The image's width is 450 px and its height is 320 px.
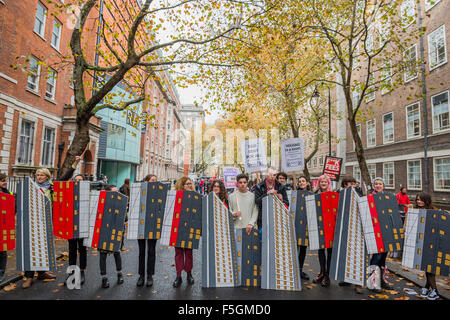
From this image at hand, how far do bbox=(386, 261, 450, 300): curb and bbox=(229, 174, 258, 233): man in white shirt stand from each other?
133 inches

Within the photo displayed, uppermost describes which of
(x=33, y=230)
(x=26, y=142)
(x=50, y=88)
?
(x=50, y=88)

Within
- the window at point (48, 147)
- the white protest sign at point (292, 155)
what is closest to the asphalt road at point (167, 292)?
the white protest sign at point (292, 155)

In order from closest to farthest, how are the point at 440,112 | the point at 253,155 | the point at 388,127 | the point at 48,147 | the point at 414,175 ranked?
the point at 253,155
the point at 440,112
the point at 48,147
the point at 414,175
the point at 388,127

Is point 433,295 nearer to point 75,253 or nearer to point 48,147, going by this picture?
point 75,253

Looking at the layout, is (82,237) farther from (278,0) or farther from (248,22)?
(278,0)

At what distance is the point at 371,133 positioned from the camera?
24.2 meters

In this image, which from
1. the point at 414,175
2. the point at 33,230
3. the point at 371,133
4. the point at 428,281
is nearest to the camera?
the point at 428,281

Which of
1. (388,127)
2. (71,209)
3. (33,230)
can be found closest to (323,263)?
(71,209)

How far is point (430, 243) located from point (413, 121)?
61.0ft

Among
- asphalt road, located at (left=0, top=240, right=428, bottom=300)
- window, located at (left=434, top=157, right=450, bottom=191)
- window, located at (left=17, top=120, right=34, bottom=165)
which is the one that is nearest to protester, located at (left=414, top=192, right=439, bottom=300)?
asphalt road, located at (left=0, top=240, right=428, bottom=300)

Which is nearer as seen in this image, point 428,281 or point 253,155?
point 428,281

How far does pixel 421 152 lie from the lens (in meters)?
18.0

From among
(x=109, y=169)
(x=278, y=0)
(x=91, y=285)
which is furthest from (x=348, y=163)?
(x=91, y=285)
